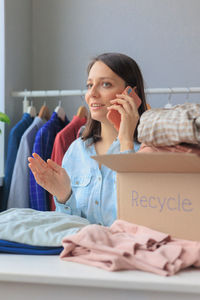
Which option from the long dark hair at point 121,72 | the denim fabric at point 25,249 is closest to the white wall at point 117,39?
the long dark hair at point 121,72

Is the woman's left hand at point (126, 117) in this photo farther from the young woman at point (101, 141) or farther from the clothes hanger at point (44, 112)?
the clothes hanger at point (44, 112)

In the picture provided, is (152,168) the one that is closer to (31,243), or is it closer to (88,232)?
(88,232)

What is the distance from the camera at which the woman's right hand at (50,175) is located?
4.01ft

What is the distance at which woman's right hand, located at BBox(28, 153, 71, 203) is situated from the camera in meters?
1.22

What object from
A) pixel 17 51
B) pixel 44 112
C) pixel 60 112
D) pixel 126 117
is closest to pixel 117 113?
pixel 126 117

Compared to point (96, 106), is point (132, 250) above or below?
below

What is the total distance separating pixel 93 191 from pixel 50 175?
0.31 meters

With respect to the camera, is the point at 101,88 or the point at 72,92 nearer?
the point at 101,88

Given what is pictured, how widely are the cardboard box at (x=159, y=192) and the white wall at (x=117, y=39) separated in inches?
71.0

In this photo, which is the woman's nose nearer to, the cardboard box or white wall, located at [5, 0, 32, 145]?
the cardboard box

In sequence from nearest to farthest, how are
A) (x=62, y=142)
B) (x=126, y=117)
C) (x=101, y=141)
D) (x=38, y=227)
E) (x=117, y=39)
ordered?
1. (x=38, y=227)
2. (x=126, y=117)
3. (x=101, y=141)
4. (x=62, y=142)
5. (x=117, y=39)

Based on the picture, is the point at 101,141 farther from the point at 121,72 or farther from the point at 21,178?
the point at 21,178

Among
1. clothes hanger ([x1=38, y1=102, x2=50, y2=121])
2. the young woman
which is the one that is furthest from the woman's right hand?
clothes hanger ([x1=38, y1=102, x2=50, y2=121])

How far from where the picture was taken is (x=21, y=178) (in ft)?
6.95
